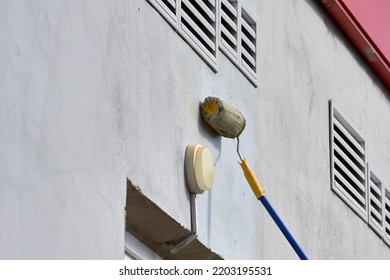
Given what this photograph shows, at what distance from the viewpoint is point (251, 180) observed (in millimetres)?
8422

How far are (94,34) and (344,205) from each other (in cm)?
294

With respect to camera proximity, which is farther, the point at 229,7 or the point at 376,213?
the point at 376,213

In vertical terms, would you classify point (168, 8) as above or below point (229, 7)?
below

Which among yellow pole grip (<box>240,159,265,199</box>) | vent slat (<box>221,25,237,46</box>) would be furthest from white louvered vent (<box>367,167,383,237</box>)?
yellow pole grip (<box>240,159,265,199</box>)

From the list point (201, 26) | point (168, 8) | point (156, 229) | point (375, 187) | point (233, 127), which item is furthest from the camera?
point (375, 187)

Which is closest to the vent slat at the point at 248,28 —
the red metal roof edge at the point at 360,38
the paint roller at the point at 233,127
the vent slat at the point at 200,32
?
the vent slat at the point at 200,32

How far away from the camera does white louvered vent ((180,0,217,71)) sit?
27.4 feet

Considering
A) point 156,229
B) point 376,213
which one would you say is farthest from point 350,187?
point 156,229

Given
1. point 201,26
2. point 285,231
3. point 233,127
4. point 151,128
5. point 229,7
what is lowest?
point 285,231

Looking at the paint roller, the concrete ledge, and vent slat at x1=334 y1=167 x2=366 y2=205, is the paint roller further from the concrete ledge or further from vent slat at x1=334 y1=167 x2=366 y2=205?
vent slat at x1=334 y1=167 x2=366 y2=205

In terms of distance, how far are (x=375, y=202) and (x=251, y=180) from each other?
88.0 inches

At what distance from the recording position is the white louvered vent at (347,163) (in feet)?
32.7

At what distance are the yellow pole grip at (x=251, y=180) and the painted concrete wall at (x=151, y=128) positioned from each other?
90mm

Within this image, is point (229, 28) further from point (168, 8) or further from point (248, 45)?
point (168, 8)
